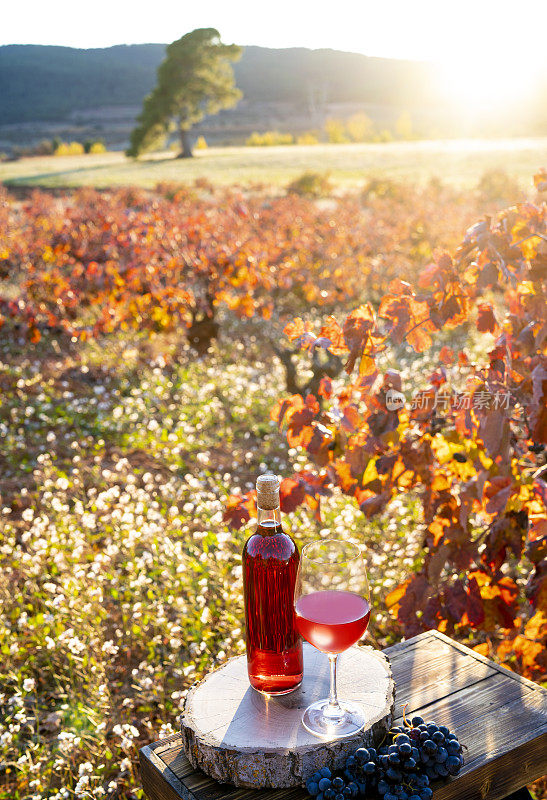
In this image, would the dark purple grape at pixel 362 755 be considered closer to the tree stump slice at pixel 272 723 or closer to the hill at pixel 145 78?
the tree stump slice at pixel 272 723

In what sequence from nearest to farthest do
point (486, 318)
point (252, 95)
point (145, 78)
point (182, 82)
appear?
point (486, 318) → point (182, 82) → point (252, 95) → point (145, 78)

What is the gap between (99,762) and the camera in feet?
9.39

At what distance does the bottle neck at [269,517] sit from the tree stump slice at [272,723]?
1.58ft

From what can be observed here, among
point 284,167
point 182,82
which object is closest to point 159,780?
point 284,167

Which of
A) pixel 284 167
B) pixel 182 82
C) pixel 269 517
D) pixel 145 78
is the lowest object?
pixel 269 517

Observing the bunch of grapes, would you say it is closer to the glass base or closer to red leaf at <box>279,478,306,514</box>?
the glass base

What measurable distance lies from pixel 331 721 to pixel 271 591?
0.34 metres

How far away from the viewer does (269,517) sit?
1.70 metres

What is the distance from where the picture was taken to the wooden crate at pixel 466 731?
5.52 ft

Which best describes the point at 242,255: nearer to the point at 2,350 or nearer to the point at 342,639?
the point at 2,350

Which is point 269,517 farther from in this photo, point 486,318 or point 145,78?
point 145,78

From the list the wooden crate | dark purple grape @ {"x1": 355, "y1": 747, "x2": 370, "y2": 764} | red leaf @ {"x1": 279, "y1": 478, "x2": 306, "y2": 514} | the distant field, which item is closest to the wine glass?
dark purple grape @ {"x1": 355, "y1": 747, "x2": 370, "y2": 764}

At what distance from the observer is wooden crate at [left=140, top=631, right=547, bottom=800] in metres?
1.68

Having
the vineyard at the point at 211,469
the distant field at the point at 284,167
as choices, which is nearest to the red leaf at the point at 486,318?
the vineyard at the point at 211,469
